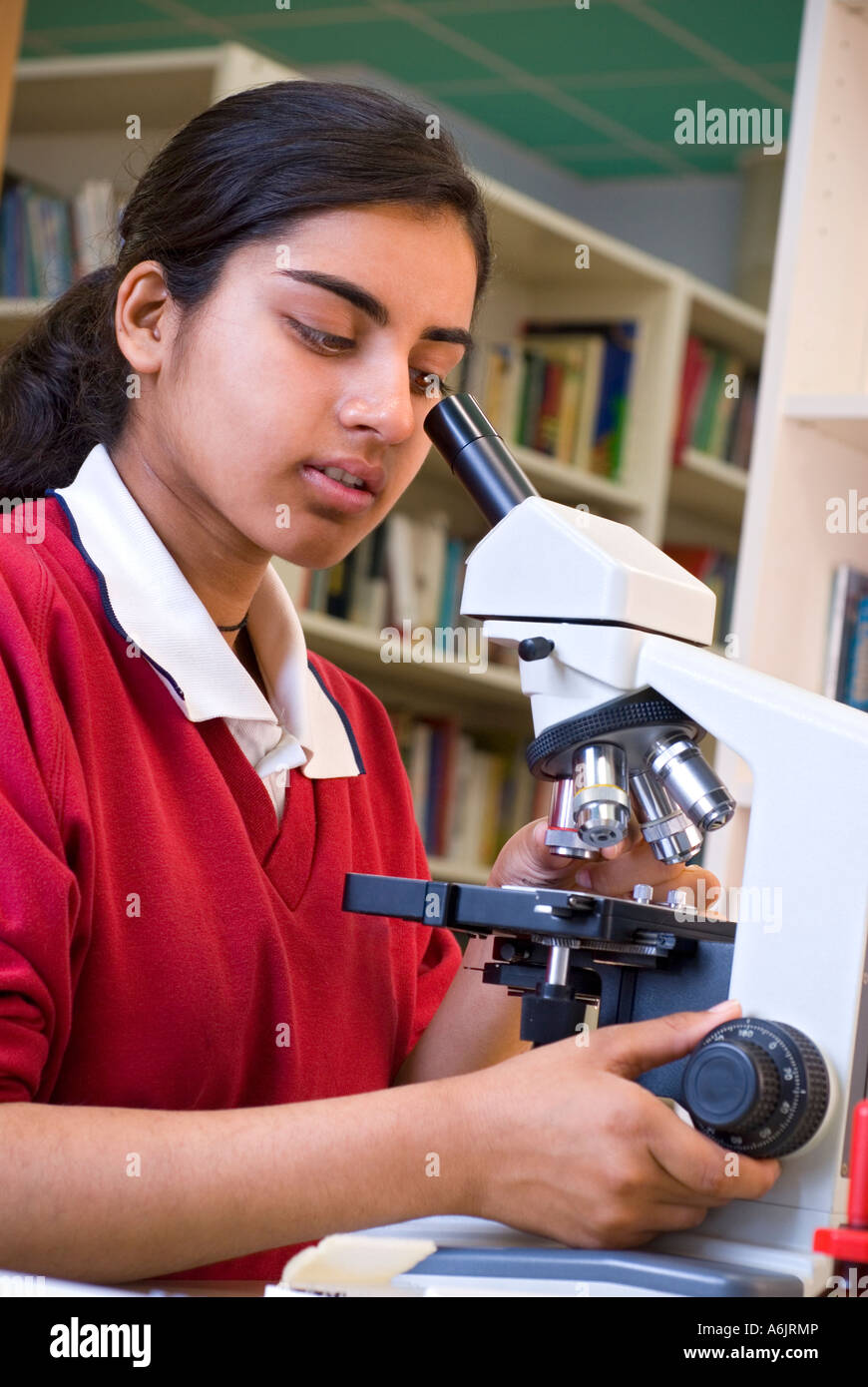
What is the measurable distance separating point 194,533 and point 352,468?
0.18 meters

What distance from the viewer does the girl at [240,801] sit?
782 mm

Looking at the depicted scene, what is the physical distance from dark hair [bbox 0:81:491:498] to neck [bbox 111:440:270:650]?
5 centimetres

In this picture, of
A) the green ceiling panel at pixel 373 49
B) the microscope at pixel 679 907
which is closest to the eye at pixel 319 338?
the microscope at pixel 679 907

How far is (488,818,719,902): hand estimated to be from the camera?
3.60ft

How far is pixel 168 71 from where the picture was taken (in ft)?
9.00

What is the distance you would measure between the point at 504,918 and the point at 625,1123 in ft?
0.45

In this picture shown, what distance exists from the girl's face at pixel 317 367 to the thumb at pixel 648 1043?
1.45 feet

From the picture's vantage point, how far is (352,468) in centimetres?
104

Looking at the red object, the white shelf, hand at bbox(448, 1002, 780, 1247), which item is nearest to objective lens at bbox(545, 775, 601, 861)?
hand at bbox(448, 1002, 780, 1247)

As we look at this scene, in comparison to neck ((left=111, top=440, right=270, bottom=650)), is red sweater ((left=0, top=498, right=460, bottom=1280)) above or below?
below

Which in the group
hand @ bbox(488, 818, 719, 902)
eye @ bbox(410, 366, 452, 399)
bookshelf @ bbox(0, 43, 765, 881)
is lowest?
hand @ bbox(488, 818, 719, 902)

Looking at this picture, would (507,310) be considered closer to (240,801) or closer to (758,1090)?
(240,801)
